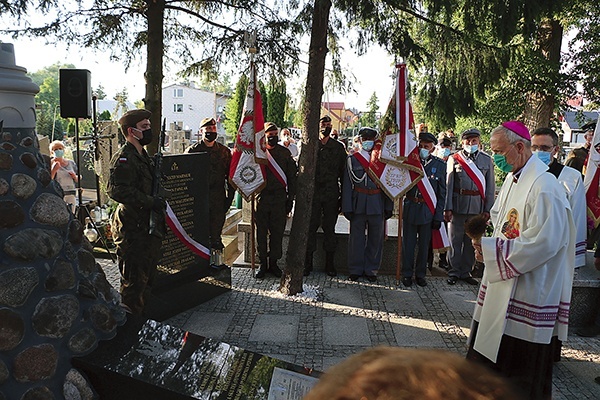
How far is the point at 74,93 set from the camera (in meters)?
7.84

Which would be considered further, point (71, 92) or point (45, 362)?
point (71, 92)

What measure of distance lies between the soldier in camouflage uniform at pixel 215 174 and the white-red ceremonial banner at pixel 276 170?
67 centimetres

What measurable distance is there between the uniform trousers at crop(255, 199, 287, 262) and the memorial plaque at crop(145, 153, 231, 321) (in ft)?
3.78

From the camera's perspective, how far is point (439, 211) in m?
6.81

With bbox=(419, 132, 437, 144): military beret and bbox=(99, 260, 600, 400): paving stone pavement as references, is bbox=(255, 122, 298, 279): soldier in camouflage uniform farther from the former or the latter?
bbox=(419, 132, 437, 144): military beret

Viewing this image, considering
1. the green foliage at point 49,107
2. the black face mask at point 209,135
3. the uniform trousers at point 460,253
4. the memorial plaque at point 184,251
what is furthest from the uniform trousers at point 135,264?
the uniform trousers at point 460,253

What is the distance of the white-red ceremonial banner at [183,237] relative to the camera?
5523 millimetres

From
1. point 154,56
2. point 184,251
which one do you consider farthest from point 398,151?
point 154,56

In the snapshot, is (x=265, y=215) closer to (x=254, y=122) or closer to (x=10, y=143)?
(x=254, y=122)

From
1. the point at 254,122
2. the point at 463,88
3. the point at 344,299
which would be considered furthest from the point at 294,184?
the point at 463,88

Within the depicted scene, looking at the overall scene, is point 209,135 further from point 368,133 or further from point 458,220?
point 458,220

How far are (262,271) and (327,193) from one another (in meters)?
1.47

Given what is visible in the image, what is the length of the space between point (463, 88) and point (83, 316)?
6.23 meters

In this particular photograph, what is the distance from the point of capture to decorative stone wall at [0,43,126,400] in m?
2.37
